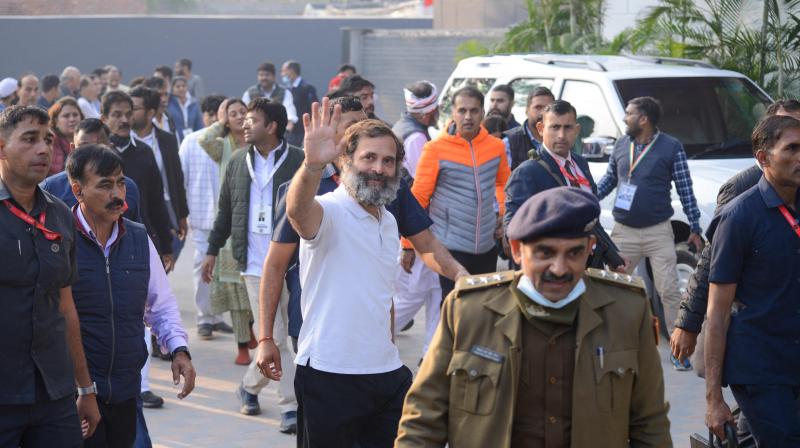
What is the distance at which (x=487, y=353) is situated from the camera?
137 inches

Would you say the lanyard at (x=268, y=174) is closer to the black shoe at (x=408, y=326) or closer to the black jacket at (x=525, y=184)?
the black jacket at (x=525, y=184)

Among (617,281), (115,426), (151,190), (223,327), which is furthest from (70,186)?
(223,327)

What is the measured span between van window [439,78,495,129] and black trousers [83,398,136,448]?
24.8 ft

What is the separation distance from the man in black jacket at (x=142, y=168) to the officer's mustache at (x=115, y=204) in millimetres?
3179

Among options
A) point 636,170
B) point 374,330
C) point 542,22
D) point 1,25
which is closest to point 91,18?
point 1,25

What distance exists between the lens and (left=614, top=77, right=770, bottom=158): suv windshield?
10.6m

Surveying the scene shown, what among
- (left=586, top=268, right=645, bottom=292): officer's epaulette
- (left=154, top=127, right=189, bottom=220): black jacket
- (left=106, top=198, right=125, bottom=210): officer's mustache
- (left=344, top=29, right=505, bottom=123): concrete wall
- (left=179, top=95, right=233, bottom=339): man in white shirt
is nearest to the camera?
(left=586, top=268, right=645, bottom=292): officer's epaulette

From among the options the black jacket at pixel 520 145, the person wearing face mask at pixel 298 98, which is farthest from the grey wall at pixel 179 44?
the black jacket at pixel 520 145

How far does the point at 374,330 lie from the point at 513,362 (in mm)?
1667

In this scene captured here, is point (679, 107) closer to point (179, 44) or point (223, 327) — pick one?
point (223, 327)

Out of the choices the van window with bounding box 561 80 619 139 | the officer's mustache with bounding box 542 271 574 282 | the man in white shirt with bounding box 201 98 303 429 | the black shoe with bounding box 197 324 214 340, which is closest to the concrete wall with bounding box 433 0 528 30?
the van window with bounding box 561 80 619 139

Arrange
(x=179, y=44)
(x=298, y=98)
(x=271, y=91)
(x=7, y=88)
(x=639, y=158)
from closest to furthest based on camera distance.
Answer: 1. (x=639, y=158)
2. (x=7, y=88)
3. (x=271, y=91)
4. (x=298, y=98)
5. (x=179, y=44)

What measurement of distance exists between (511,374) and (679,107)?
774cm

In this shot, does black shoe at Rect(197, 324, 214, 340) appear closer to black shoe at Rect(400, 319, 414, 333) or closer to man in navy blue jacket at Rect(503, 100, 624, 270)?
black shoe at Rect(400, 319, 414, 333)
